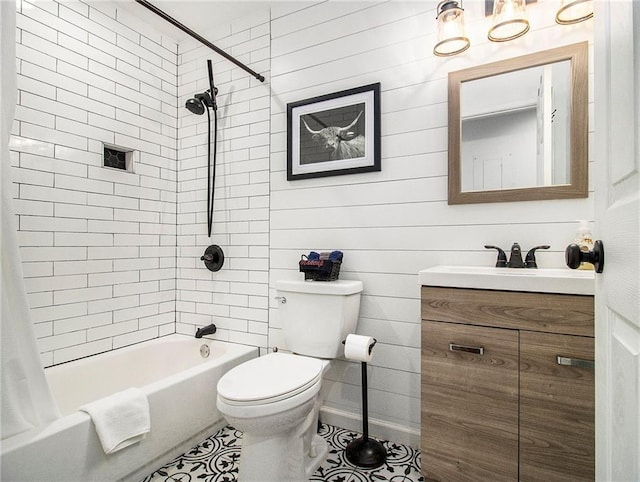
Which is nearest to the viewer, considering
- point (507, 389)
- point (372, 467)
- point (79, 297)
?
point (507, 389)

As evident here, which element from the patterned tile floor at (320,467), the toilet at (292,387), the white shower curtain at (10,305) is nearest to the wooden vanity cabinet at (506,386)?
the patterned tile floor at (320,467)

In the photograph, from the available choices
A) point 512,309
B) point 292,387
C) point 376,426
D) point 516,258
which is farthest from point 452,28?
point 376,426

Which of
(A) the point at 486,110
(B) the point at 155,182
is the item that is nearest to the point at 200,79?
(B) the point at 155,182

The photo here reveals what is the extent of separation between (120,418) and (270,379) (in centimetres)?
65

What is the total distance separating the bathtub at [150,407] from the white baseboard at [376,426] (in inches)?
23.4

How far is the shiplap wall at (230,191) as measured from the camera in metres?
2.31

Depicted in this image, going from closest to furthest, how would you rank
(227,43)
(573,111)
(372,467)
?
1. (573,111)
2. (372,467)
3. (227,43)

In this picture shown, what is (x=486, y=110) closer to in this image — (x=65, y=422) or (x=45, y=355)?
(x=65, y=422)

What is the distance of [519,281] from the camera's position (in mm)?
1266

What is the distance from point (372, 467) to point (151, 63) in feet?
9.37

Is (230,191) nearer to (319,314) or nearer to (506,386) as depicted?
(319,314)

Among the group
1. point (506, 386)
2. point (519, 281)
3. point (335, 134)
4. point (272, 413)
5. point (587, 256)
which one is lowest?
point (272, 413)

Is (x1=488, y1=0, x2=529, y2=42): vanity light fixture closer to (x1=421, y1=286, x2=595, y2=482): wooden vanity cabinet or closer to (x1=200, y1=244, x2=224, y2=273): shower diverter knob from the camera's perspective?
(x1=421, y1=286, x2=595, y2=482): wooden vanity cabinet

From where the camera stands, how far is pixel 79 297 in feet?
6.80
